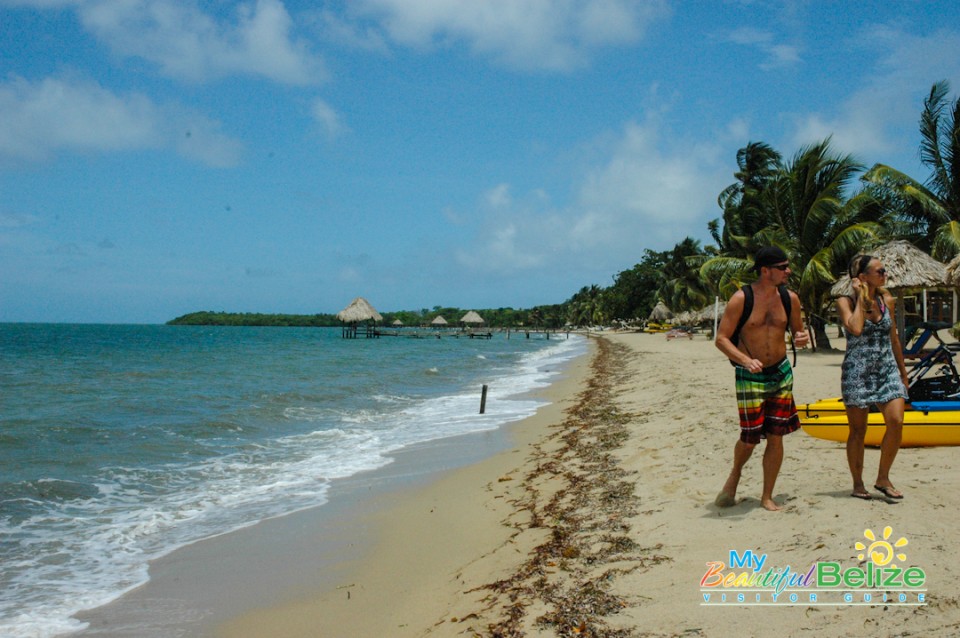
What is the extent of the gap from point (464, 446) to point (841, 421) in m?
5.27

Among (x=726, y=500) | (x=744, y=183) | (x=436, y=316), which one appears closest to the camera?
(x=726, y=500)

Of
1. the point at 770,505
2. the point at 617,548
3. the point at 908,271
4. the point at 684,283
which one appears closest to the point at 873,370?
the point at 770,505

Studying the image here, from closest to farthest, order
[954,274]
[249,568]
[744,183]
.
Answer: [249,568] → [954,274] → [744,183]

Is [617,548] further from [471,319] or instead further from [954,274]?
[471,319]

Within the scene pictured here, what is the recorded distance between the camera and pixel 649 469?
6.19 meters

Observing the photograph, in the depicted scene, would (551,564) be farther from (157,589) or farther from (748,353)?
(157,589)

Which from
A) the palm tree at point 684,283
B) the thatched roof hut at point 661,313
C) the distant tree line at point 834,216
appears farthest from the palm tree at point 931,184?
the thatched roof hut at point 661,313

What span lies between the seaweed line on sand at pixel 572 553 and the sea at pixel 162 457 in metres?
2.61

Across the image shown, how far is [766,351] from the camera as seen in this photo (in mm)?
3889

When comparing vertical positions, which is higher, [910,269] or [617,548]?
[910,269]

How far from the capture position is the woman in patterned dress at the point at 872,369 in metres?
3.92

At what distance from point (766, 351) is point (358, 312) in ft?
200

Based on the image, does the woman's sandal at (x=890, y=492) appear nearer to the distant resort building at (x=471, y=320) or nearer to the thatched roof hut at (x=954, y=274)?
the thatched roof hut at (x=954, y=274)

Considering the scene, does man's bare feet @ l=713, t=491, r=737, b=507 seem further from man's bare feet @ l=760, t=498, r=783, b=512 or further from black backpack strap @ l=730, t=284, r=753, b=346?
black backpack strap @ l=730, t=284, r=753, b=346
